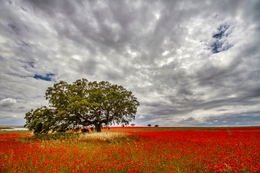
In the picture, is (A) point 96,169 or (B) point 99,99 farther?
(B) point 99,99

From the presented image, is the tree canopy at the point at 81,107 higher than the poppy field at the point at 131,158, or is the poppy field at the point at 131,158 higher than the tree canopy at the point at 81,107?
the tree canopy at the point at 81,107

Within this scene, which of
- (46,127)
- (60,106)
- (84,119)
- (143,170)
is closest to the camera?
(143,170)

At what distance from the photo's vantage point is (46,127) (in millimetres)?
22609

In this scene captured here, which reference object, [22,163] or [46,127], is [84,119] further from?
[22,163]

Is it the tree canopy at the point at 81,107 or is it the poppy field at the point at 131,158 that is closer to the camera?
the poppy field at the point at 131,158

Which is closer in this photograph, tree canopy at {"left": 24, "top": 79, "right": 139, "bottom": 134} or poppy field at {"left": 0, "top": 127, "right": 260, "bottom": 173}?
poppy field at {"left": 0, "top": 127, "right": 260, "bottom": 173}

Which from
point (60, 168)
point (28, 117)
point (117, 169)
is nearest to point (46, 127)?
point (28, 117)

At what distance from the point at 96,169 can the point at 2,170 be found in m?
4.61

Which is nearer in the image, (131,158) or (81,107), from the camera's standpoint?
(131,158)

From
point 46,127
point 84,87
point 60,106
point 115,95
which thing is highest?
point 84,87

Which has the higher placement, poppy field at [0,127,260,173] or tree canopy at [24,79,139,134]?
tree canopy at [24,79,139,134]

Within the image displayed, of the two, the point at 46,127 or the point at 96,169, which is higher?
the point at 46,127

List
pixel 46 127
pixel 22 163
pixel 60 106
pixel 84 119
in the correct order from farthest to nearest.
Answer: pixel 84 119
pixel 60 106
pixel 46 127
pixel 22 163

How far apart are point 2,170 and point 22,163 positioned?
1.18m
